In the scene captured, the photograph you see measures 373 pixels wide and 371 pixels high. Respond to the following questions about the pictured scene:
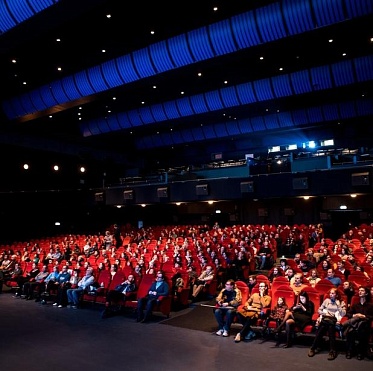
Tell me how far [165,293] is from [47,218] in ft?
54.1

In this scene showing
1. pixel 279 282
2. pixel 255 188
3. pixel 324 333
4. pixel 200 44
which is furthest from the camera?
pixel 255 188

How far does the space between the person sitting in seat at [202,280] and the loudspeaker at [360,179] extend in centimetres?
840

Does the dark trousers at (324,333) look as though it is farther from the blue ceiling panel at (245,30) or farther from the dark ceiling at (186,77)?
the blue ceiling panel at (245,30)

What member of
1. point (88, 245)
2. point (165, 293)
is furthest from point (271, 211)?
point (165, 293)

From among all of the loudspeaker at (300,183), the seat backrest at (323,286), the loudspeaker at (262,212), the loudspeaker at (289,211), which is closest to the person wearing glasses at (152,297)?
the seat backrest at (323,286)

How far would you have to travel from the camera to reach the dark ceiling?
A: 11539mm

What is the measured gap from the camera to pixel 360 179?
1492 cm

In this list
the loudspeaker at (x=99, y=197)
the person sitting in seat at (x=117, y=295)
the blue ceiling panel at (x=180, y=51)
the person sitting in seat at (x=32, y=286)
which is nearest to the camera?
the person sitting in seat at (x=117, y=295)

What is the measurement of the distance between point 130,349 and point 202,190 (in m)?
13.5

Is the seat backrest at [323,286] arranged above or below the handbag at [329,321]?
above

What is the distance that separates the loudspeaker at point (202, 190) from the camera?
63.1 ft

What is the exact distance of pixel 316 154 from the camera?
55.8ft

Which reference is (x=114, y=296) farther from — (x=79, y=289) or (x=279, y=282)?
(x=279, y=282)

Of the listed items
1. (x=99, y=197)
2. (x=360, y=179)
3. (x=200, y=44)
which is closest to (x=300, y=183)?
(x=360, y=179)
